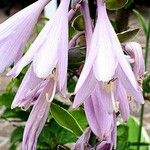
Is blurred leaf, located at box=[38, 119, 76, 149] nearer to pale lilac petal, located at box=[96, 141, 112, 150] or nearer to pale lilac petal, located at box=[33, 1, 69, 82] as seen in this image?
pale lilac petal, located at box=[96, 141, 112, 150]

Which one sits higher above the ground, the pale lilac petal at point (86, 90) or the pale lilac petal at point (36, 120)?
the pale lilac petal at point (86, 90)

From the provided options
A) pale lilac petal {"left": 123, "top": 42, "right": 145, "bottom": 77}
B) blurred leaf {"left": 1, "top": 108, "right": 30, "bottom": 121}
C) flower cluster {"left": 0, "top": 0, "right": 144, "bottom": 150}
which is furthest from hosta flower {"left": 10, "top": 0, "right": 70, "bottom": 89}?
blurred leaf {"left": 1, "top": 108, "right": 30, "bottom": 121}

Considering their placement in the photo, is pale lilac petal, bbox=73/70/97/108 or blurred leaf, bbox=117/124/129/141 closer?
pale lilac petal, bbox=73/70/97/108

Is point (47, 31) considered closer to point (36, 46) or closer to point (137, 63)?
point (36, 46)

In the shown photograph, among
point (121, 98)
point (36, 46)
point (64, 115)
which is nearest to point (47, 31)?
point (36, 46)

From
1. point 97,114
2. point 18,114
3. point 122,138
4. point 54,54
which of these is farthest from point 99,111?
point 18,114

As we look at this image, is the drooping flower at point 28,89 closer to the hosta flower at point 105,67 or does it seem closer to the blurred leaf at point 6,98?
the hosta flower at point 105,67

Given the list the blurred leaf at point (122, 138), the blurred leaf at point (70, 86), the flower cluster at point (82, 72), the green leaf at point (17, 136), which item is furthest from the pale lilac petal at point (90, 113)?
the green leaf at point (17, 136)

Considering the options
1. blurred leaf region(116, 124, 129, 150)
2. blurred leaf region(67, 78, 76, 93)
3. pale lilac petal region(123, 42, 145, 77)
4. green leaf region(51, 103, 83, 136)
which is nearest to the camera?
pale lilac petal region(123, 42, 145, 77)
